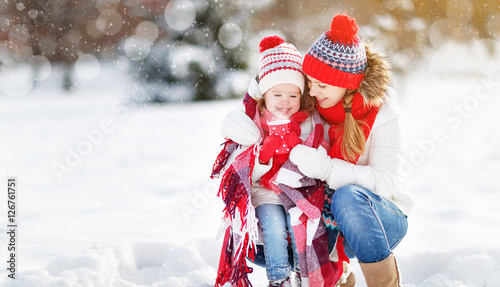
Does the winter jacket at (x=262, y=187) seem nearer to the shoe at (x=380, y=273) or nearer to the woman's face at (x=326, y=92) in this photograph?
the woman's face at (x=326, y=92)

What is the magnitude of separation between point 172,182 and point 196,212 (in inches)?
32.3

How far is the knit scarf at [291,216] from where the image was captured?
1.70 meters

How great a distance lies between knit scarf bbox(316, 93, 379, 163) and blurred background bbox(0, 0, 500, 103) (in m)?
3.57

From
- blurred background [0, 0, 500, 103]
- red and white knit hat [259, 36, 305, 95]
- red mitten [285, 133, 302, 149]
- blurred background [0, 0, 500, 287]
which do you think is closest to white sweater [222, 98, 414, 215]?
red mitten [285, 133, 302, 149]

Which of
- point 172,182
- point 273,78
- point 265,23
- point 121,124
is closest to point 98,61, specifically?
point 121,124

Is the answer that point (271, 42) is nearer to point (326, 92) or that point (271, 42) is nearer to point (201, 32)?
point (326, 92)

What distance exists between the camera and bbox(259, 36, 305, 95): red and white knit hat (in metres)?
1.86

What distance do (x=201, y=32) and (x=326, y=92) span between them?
4.55 meters

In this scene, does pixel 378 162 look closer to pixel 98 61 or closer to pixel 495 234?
pixel 495 234

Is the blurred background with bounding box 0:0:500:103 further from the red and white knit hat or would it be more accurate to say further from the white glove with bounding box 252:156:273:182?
the white glove with bounding box 252:156:273:182

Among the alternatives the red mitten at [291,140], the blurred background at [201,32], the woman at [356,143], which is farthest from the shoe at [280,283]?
the blurred background at [201,32]

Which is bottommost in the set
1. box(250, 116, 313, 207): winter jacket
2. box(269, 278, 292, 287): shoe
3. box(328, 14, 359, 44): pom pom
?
box(269, 278, 292, 287): shoe

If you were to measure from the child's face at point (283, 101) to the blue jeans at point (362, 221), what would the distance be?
0.40 m

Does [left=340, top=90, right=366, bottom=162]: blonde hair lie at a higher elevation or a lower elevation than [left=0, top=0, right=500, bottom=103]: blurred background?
lower
